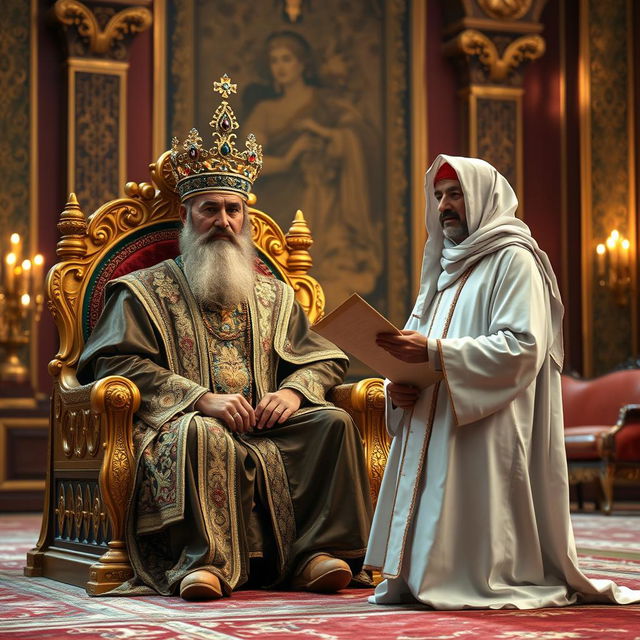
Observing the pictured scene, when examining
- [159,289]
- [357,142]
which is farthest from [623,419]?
[159,289]

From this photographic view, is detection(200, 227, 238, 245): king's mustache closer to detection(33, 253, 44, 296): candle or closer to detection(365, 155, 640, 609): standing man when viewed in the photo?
detection(365, 155, 640, 609): standing man

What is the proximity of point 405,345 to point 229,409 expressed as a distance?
1092 mm

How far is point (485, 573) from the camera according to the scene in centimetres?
380

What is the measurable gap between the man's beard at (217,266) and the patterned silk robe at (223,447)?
0.22ft

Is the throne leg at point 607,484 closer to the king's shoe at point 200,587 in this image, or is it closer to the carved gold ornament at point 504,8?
the carved gold ornament at point 504,8

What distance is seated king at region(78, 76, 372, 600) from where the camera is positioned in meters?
4.47

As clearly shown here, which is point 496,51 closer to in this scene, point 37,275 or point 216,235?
point 37,275

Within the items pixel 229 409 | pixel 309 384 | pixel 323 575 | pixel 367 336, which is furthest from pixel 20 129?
pixel 367 336

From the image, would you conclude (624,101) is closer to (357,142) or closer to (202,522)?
(357,142)

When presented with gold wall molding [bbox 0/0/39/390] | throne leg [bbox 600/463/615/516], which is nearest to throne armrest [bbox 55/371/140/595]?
gold wall molding [bbox 0/0/39/390]

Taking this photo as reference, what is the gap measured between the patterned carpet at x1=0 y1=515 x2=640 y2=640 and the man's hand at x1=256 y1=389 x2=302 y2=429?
672 millimetres

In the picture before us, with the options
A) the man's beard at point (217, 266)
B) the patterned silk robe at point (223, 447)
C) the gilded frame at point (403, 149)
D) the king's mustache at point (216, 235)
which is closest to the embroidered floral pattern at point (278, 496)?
the patterned silk robe at point (223, 447)

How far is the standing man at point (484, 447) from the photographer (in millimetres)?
3822

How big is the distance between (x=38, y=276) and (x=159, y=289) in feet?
16.2
